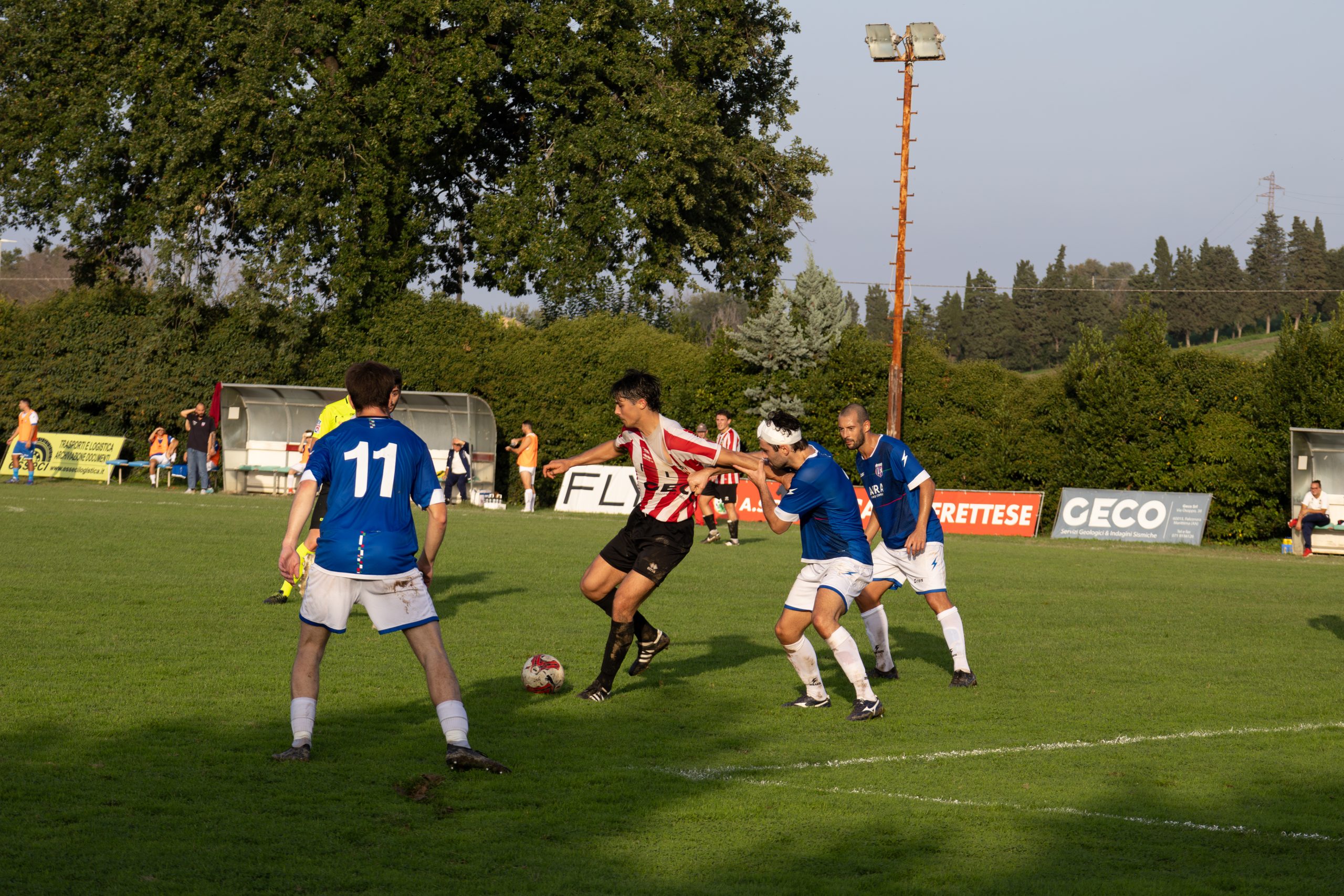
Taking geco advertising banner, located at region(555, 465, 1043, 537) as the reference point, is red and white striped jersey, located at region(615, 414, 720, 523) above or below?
above

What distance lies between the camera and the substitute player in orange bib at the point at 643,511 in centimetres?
812

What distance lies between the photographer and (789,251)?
122 ft

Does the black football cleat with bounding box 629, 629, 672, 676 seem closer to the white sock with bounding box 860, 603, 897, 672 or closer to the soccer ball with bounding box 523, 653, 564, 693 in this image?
the soccer ball with bounding box 523, 653, 564, 693

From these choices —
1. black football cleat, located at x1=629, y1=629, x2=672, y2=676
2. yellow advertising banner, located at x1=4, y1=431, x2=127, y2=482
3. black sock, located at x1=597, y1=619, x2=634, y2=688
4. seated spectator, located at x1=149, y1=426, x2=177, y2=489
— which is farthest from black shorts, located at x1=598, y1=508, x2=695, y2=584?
yellow advertising banner, located at x1=4, y1=431, x2=127, y2=482

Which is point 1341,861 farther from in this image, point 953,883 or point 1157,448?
point 1157,448

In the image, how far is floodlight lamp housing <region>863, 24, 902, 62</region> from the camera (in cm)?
3350

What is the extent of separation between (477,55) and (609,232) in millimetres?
5987

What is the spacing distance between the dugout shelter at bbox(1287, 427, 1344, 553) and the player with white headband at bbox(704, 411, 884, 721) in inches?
796

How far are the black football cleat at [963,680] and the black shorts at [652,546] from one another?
7.52ft

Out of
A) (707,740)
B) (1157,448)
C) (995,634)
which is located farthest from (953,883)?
(1157,448)

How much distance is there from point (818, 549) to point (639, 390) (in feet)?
5.08

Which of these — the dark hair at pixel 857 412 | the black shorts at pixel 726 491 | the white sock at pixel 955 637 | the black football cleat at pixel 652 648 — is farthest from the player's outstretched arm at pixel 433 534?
the black shorts at pixel 726 491

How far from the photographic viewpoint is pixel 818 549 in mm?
8078

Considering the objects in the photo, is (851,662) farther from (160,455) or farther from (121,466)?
(121,466)
